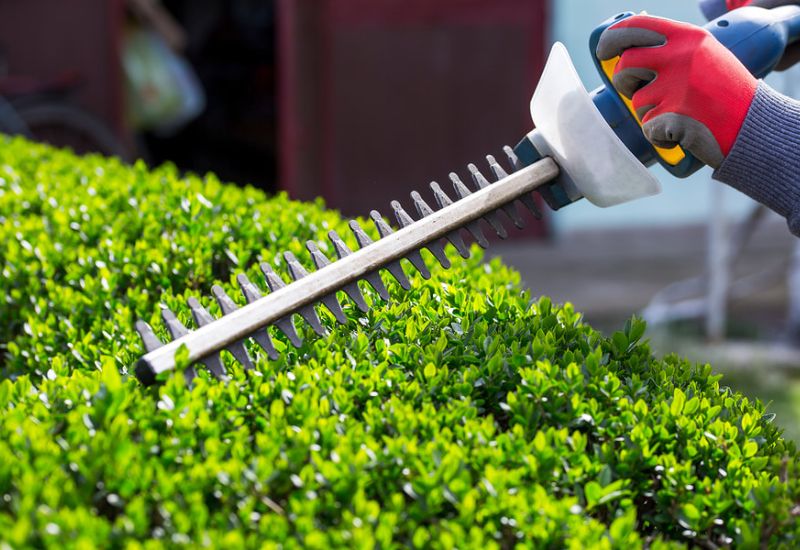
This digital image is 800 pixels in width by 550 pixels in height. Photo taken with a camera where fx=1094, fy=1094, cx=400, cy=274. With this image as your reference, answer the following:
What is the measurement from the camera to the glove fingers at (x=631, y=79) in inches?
81.1

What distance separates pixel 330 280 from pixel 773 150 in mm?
848

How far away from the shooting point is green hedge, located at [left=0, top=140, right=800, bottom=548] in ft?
4.99

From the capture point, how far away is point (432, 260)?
2719 millimetres

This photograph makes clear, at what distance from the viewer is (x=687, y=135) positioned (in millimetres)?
2016

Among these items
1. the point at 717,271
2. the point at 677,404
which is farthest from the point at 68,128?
the point at 677,404

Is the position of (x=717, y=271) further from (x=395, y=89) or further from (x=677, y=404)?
(x=677, y=404)

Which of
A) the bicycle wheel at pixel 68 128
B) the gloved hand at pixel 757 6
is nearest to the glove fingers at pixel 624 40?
the gloved hand at pixel 757 6

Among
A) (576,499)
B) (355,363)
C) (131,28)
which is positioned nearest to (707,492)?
(576,499)

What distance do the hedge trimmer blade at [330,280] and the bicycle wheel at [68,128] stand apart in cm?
527

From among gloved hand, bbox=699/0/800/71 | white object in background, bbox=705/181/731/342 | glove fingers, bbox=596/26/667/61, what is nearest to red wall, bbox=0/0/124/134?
white object in background, bbox=705/181/731/342

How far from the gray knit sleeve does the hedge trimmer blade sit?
1.37 ft

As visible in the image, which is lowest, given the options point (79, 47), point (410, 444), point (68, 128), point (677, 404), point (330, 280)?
point (677, 404)

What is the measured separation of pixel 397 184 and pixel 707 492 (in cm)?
670

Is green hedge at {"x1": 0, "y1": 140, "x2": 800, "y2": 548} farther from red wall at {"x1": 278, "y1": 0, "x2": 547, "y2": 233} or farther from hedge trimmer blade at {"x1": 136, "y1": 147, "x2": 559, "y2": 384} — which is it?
red wall at {"x1": 278, "y1": 0, "x2": 547, "y2": 233}
